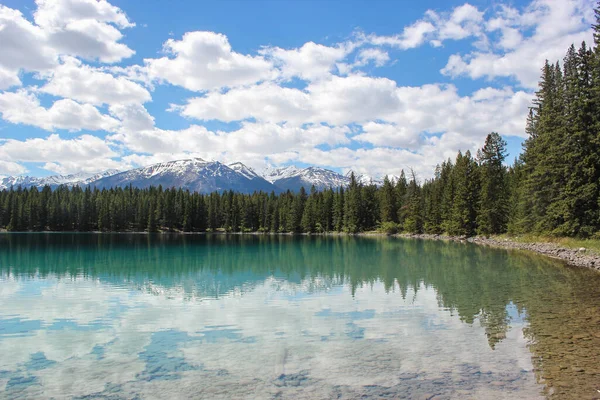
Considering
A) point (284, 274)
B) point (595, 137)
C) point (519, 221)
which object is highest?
point (595, 137)

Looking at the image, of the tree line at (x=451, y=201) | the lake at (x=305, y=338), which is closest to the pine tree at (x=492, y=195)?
the tree line at (x=451, y=201)

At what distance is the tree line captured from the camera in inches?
1618

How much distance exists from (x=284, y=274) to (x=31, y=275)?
19264 mm

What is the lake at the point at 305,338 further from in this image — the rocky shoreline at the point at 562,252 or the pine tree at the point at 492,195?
the pine tree at the point at 492,195

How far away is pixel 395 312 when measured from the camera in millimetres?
18422

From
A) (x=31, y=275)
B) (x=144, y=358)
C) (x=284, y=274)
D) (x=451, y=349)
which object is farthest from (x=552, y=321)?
(x=31, y=275)

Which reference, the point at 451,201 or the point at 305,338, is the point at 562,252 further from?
the point at 451,201

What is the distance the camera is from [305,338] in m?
14.5

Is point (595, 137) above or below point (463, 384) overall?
above

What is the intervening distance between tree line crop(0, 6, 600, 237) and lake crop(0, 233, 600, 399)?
1853cm

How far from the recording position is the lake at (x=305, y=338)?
1020cm

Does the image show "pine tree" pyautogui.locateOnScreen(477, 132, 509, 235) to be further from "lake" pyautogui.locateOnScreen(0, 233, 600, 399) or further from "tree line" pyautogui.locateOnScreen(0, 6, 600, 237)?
"lake" pyautogui.locateOnScreen(0, 233, 600, 399)

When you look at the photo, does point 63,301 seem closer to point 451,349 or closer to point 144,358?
point 144,358

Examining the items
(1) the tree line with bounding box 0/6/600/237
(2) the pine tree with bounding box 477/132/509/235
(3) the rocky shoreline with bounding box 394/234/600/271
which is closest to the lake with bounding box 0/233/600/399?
(3) the rocky shoreline with bounding box 394/234/600/271
